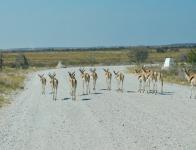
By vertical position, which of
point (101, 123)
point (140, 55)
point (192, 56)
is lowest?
point (101, 123)

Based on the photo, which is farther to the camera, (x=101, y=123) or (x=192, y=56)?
(x=192, y=56)

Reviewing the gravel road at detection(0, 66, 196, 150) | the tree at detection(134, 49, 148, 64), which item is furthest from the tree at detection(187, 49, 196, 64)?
the tree at detection(134, 49, 148, 64)

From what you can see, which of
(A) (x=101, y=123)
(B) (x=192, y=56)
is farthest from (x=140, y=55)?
(A) (x=101, y=123)

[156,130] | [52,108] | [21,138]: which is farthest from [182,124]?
[52,108]

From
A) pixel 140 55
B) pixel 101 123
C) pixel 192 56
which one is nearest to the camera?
pixel 101 123

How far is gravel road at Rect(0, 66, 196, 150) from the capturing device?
14367 mm

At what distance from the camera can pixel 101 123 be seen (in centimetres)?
1856

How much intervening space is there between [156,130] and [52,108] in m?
8.50

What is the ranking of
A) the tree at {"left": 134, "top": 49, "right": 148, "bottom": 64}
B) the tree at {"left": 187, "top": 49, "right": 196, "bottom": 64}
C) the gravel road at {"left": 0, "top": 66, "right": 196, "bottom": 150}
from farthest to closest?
the tree at {"left": 134, "top": 49, "right": 148, "bottom": 64} → the tree at {"left": 187, "top": 49, "right": 196, "bottom": 64} → the gravel road at {"left": 0, "top": 66, "right": 196, "bottom": 150}

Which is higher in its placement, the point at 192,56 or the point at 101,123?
the point at 192,56

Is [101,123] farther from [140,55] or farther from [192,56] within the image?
[140,55]

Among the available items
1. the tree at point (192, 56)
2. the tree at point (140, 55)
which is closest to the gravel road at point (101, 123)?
the tree at point (192, 56)

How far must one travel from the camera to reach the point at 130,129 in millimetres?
16859

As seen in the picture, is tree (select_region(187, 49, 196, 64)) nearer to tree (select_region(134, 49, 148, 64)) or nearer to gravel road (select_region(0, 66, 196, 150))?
gravel road (select_region(0, 66, 196, 150))
